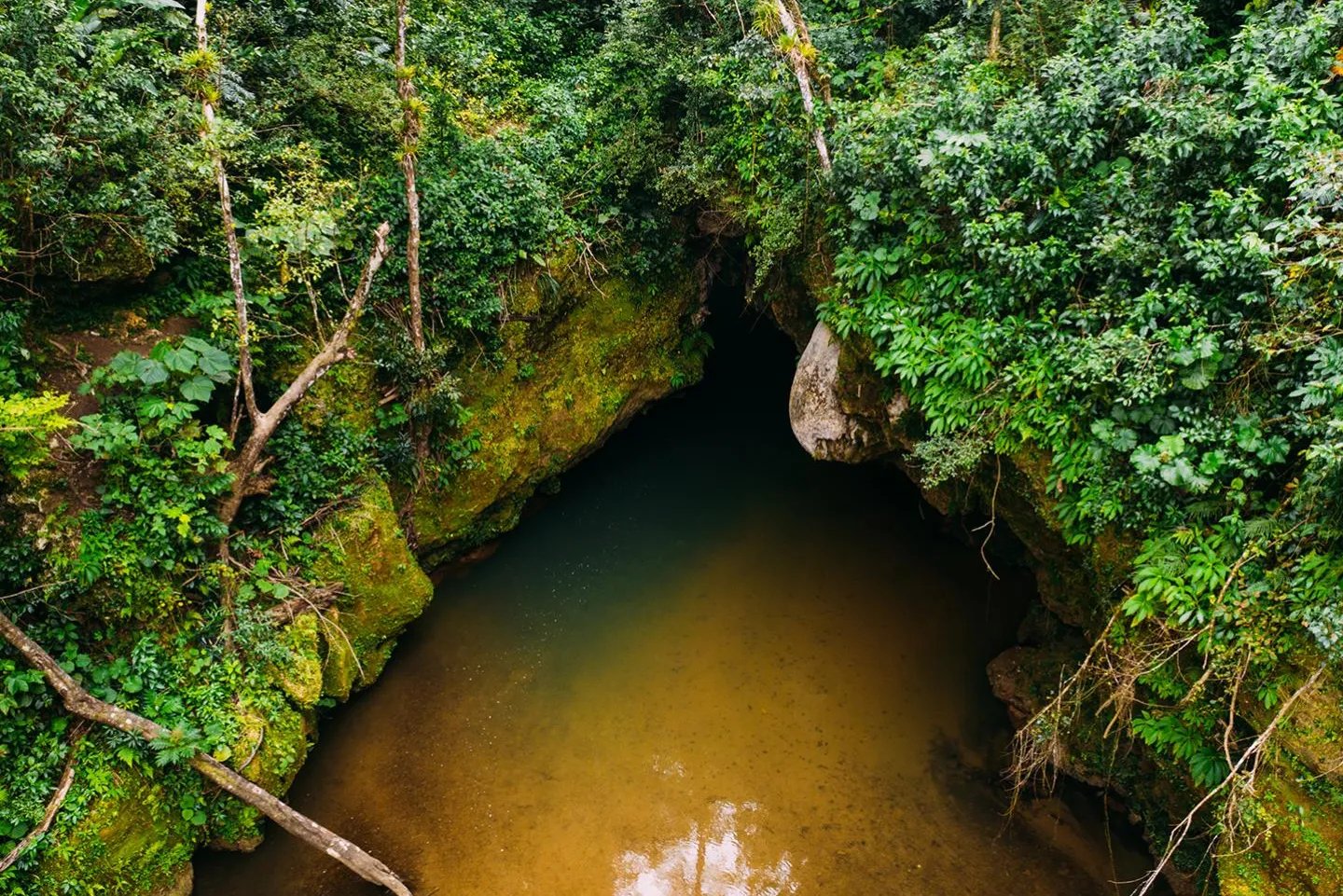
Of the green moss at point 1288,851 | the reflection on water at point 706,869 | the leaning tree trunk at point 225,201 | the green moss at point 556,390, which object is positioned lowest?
the reflection on water at point 706,869

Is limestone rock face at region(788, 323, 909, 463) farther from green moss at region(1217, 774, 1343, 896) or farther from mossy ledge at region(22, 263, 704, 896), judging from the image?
green moss at region(1217, 774, 1343, 896)

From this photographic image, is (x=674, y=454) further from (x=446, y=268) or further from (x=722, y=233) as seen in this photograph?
(x=446, y=268)

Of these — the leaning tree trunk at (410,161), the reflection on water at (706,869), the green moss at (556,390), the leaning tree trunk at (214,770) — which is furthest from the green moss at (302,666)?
the reflection on water at (706,869)

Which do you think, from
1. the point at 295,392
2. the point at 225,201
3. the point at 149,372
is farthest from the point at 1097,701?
the point at 225,201

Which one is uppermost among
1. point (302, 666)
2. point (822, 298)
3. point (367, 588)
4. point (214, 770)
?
point (822, 298)

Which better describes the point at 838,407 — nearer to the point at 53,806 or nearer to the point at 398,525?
the point at 398,525

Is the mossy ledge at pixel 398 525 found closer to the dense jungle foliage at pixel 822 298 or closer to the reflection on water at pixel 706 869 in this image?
the dense jungle foliage at pixel 822 298

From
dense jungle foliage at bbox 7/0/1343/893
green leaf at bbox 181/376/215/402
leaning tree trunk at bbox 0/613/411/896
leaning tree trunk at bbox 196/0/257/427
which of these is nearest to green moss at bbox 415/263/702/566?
dense jungle foliage at bbox 7/0/1343/893
